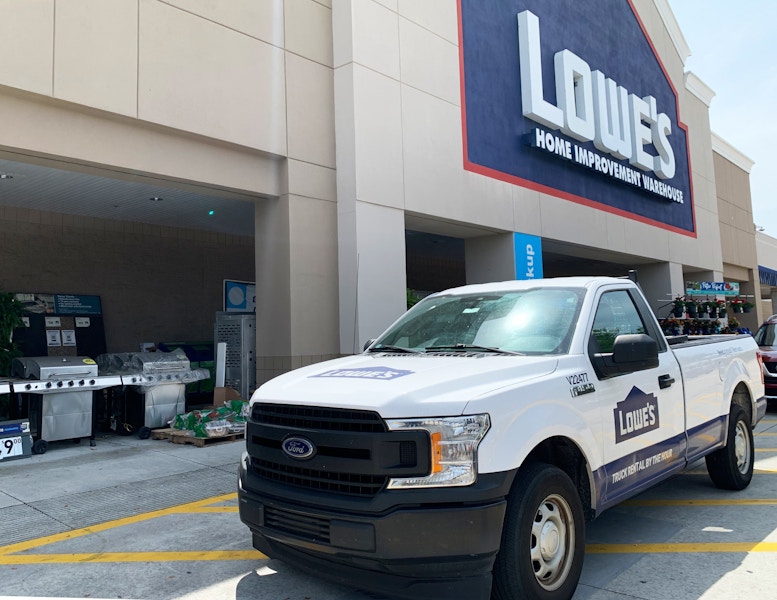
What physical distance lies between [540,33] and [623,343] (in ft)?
47.1

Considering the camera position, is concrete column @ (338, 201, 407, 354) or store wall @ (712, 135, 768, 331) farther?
store wall @ (712, 135, 768, 331)

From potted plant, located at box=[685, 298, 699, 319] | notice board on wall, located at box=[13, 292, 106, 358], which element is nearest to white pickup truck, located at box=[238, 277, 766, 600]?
notice board on wall, located at box=[13, 292, 106, 358]

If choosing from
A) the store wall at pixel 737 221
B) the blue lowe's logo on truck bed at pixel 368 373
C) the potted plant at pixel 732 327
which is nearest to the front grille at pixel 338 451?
the blue lowe's logo on truck bed at pixel 368 373

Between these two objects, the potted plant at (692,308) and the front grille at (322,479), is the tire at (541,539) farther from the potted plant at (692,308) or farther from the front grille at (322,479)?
the potted plant at (692,308)

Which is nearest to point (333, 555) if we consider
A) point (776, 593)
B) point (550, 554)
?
point (550, 554)

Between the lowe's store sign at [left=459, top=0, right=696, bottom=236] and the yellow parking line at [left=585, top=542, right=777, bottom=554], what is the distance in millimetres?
10154

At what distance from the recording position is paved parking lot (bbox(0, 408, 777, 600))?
3.95 m

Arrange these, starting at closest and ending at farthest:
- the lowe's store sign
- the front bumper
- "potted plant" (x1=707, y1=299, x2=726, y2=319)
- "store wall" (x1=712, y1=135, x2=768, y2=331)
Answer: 1. the front bumper
2. the lowe's store sign
3. "potted plant" (x1=707, y1=299, x2=726, y2=319)
4. "store wall" (x1=712, y1=135, x2=768, y2=331)

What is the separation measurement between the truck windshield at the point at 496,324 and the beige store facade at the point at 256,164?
5.77 meters

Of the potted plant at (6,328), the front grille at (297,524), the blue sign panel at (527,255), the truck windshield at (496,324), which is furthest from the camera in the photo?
the blue sign panel at (527,255)

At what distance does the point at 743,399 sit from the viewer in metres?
6.36

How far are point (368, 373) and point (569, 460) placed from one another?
53.5 inches

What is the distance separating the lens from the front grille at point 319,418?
326 cm

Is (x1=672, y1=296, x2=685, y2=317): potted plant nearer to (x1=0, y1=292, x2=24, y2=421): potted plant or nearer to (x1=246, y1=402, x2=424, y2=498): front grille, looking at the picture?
(x1=0, y1=292, x2=24, y2=421): potted plant
